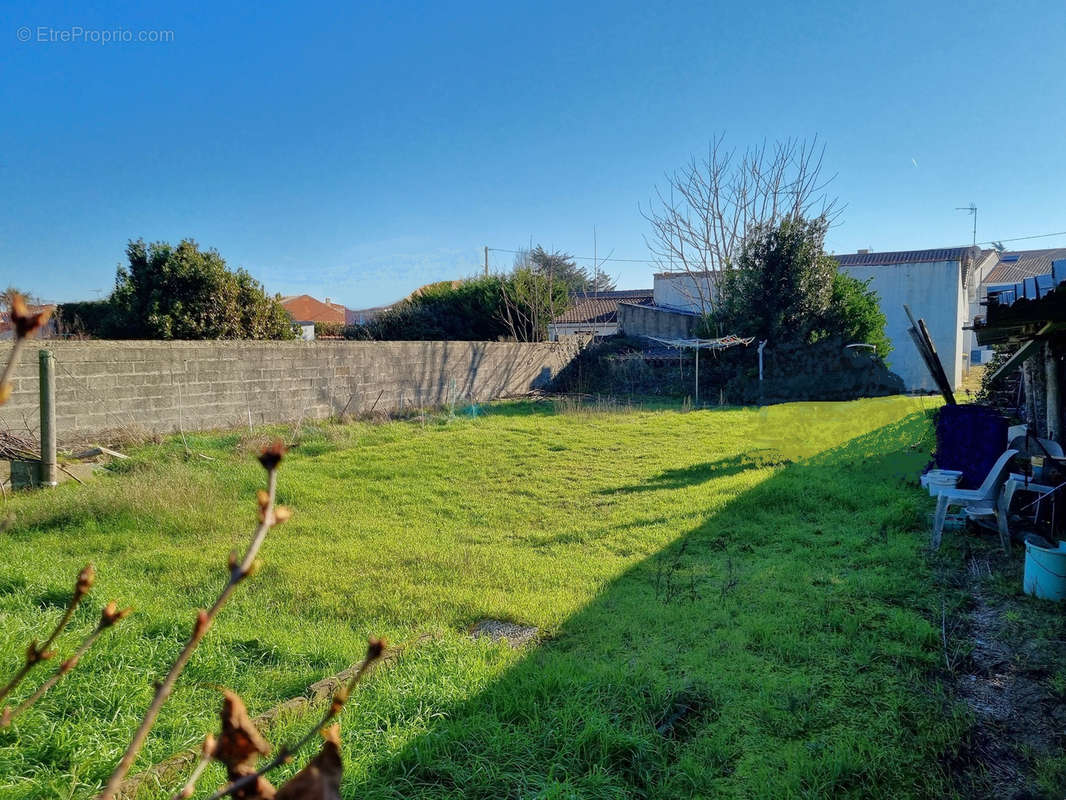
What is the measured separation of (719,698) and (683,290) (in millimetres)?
21913

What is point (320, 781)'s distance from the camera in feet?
2.04

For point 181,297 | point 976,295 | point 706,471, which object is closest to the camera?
point 706,471

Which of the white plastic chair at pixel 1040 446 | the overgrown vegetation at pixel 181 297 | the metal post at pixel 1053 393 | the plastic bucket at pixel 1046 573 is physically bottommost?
the plastic bucket at pixel 1046 573

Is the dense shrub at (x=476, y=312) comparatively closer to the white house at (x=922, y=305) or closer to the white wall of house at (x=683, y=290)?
the white wall of house at (x=683, y=290)

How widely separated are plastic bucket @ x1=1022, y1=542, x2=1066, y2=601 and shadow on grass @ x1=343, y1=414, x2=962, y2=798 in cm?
59

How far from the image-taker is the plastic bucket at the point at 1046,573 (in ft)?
12.2

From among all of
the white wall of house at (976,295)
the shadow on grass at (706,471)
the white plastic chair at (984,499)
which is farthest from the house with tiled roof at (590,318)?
the white plastic chair at (984,499)

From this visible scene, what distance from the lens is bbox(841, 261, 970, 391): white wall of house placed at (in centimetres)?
1948

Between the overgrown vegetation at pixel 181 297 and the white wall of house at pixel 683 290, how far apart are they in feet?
47.8

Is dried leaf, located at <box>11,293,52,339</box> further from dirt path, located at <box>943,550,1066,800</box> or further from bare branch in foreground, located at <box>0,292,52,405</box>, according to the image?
dirt path, located at <box>943,550,1066,800</box>

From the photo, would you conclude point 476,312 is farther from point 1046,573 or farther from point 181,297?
point 1046,573

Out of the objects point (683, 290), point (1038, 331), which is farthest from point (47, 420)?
point (683, 290)

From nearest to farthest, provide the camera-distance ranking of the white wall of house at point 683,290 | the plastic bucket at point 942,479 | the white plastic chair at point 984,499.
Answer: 1. the white plastic chair at point 984,499
2. the plastic bucket at point 942,479
3. the white wall of house at point 683,290

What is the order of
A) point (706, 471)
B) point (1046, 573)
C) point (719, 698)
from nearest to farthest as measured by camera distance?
point (719, 698)
point (1046, 573)
point (706, 471)
